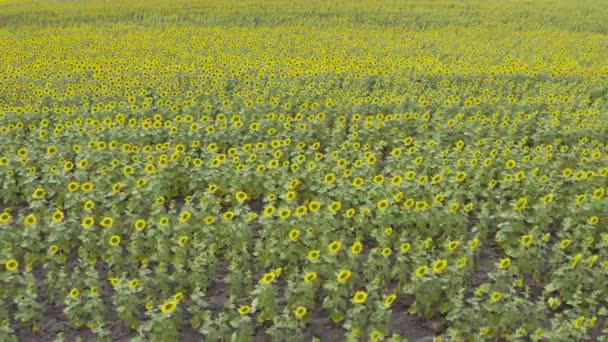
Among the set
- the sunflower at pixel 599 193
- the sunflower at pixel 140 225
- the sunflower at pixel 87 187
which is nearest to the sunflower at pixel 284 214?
the sunflower at pixel 140 225

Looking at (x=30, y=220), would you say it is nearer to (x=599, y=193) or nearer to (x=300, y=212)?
(x=300, y=212)

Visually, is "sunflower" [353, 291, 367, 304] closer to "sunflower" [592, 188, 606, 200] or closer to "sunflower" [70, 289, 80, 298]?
"sunflower" [70, 289, 80, 298]

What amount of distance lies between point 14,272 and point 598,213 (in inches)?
227

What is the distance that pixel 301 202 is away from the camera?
682 centimetres

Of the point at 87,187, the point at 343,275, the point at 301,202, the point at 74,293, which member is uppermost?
the point at 87,187

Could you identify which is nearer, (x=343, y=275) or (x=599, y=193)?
(x=343, y=275)

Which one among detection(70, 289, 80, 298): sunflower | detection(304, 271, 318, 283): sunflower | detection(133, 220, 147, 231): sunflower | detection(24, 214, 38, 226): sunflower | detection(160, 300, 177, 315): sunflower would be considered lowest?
detection(70, 289, 80, 298): sunflower

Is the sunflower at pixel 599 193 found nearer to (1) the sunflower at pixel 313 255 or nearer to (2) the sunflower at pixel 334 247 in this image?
(2) the sunflower at pixel 334 247

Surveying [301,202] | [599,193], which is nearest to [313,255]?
[301,202]

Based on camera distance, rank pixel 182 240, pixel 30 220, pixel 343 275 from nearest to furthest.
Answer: pixel 343 275, pixel 182 240, pixel 30 220

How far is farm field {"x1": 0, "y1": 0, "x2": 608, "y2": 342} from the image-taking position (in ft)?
15.6

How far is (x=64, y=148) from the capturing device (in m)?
7.70

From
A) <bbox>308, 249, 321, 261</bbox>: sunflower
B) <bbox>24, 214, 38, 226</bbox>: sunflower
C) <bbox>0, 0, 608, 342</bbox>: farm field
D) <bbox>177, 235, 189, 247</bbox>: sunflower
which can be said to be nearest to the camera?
<bbox>0, 0, 608, 342</bbox>: farm field

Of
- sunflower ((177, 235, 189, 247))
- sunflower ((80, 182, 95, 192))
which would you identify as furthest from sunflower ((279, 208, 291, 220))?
sunflower ((80, 182, 95, 192))
